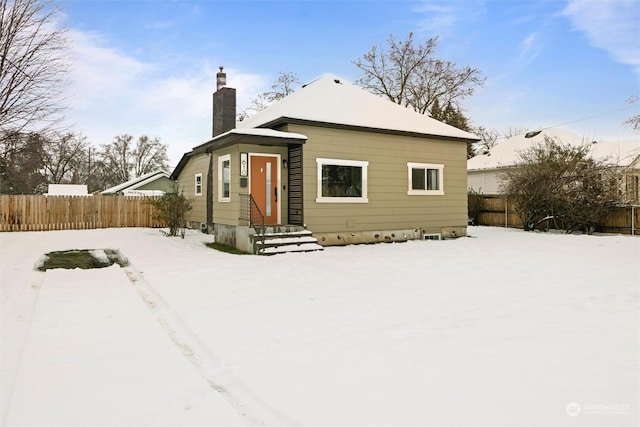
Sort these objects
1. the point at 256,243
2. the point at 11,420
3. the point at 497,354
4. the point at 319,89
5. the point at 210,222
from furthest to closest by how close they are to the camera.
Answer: the point at 210,222
the point at 319,89
the point at 256,243
the point at 497,354
the point at 11,420

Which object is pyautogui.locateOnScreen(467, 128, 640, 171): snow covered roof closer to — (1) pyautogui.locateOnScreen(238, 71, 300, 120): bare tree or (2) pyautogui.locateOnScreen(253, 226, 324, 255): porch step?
(1) pyautogui.locateOnScreen(238, 71, 300, 120): bare tree

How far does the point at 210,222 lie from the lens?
49.5 feet

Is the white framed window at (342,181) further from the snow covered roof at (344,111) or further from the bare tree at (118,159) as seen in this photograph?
the bare tree at (118,159)

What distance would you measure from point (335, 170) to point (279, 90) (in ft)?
58.1

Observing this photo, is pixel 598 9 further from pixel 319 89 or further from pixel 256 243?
pixel 256 243

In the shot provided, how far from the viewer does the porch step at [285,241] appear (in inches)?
395

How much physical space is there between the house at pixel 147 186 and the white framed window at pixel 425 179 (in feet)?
60.6

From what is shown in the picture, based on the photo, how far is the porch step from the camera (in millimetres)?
10031

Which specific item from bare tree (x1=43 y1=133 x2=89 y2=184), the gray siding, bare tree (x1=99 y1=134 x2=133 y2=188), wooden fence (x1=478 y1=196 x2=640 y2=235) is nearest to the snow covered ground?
the gray siding

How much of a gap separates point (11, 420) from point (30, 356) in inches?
48.1

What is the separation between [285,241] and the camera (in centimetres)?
1030

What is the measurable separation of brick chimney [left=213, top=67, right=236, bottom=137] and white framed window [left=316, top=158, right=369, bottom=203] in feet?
12.7

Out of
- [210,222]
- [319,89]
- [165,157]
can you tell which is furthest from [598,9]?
[165,157]

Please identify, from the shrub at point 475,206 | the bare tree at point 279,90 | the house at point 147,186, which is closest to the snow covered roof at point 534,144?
the shrub at point 475,206
